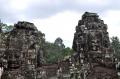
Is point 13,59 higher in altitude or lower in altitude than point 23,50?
lower

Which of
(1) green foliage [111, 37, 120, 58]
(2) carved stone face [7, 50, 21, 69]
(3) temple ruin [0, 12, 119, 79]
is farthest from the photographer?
(1) green foliage [111, 37, 120, 58]

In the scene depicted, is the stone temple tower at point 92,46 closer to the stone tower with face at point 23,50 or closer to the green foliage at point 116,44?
the stone tower with face at point 23,50

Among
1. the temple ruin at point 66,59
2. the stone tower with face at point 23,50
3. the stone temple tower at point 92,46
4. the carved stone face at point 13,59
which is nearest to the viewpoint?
the stone temple tower at point 92,46

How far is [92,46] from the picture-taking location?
100 feet

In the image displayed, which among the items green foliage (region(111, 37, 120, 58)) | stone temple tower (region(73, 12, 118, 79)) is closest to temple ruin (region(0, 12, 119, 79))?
stone temple tower (region(73, 12, 118, 79))

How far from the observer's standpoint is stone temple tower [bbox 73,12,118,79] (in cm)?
2793

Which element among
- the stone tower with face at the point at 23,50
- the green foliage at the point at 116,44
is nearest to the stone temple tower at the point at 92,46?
the stone tower with face at the point at 23,50

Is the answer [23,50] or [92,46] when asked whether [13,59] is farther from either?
[92,46]

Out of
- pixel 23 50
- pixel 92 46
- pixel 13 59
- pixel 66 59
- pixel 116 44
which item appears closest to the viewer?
pixel 66 59

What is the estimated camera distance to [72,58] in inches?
1184

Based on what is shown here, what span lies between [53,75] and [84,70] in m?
3.64

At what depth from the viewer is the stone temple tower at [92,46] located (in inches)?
1100

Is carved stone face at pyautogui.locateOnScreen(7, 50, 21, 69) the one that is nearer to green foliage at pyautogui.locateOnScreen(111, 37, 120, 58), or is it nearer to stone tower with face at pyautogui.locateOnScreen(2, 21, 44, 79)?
stone tower with face at pyautogui.locateOnScreen(2, 21, 44, 79)

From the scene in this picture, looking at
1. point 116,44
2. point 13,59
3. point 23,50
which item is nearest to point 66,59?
point 23,50
